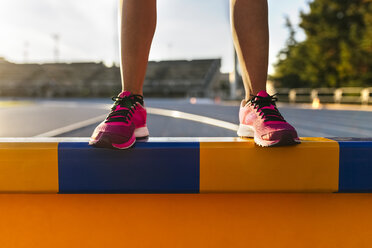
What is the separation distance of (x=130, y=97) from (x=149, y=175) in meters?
0.34

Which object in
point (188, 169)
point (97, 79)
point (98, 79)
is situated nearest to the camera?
Result: point (188, 169)

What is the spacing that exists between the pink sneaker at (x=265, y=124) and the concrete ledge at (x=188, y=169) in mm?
31

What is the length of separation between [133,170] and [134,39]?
48 centimetres

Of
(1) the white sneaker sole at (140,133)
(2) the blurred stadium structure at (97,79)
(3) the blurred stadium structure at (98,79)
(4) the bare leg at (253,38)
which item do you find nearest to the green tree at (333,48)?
(3) the blurred stadium structure at (98,79)

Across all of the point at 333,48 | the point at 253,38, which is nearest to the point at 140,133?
the point at 253,38

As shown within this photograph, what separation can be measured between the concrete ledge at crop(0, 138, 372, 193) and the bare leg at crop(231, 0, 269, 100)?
37cm

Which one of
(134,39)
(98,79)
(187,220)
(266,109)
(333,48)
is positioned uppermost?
(333,48)

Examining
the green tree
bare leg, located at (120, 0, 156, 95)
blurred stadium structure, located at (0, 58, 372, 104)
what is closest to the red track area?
bare leg, located at (120, 0, 156, 95)

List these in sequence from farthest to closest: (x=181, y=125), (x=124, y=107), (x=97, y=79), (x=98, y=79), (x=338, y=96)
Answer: (x=97, y=79)
(x=98, y=79)
(x=338, y=96)
(x=181, y=125)
(x=124, y=107)

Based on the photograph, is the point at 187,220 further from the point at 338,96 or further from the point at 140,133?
the point at 338,96

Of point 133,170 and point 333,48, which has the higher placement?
point 333,48

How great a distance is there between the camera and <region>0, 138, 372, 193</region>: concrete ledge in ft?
2.50

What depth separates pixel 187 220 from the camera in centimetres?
83

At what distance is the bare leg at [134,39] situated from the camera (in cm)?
105
